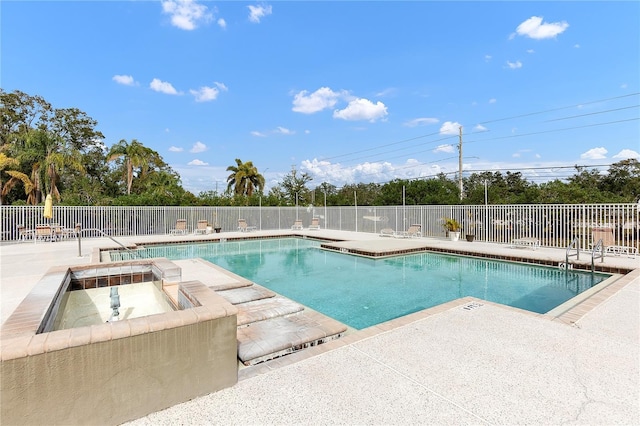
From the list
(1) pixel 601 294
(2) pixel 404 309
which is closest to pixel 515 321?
(2) pixel 404 309

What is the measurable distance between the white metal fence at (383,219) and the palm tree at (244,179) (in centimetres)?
760

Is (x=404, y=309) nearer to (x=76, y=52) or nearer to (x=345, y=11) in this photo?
(x=345, y=11)

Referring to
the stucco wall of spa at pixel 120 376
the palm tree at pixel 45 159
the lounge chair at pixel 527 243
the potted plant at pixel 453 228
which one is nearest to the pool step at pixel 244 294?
the stucco wall of spa at pixel 120 376

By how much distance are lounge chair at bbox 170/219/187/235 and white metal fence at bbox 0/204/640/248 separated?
52 cm

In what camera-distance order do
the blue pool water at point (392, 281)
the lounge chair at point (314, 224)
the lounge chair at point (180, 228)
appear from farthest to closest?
the lounge chair at point (314, 224), the lounge chair at point (180, 228), the blue pool water at point (392, 281)

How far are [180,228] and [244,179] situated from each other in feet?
38.3

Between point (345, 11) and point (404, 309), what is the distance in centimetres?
1220

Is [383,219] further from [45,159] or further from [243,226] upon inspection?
[45,159]

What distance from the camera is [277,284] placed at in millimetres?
7453

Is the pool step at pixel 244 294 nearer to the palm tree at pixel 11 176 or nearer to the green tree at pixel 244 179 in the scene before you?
the palm tree at pixel 11 176

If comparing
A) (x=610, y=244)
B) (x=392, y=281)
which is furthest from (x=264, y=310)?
(x=610, y=244)

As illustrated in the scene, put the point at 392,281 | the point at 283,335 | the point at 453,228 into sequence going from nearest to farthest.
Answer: the point at 283,335 → the point at 392,281 → the point at 453,228

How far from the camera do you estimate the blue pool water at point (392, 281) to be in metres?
5.82

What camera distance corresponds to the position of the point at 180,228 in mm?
16938
